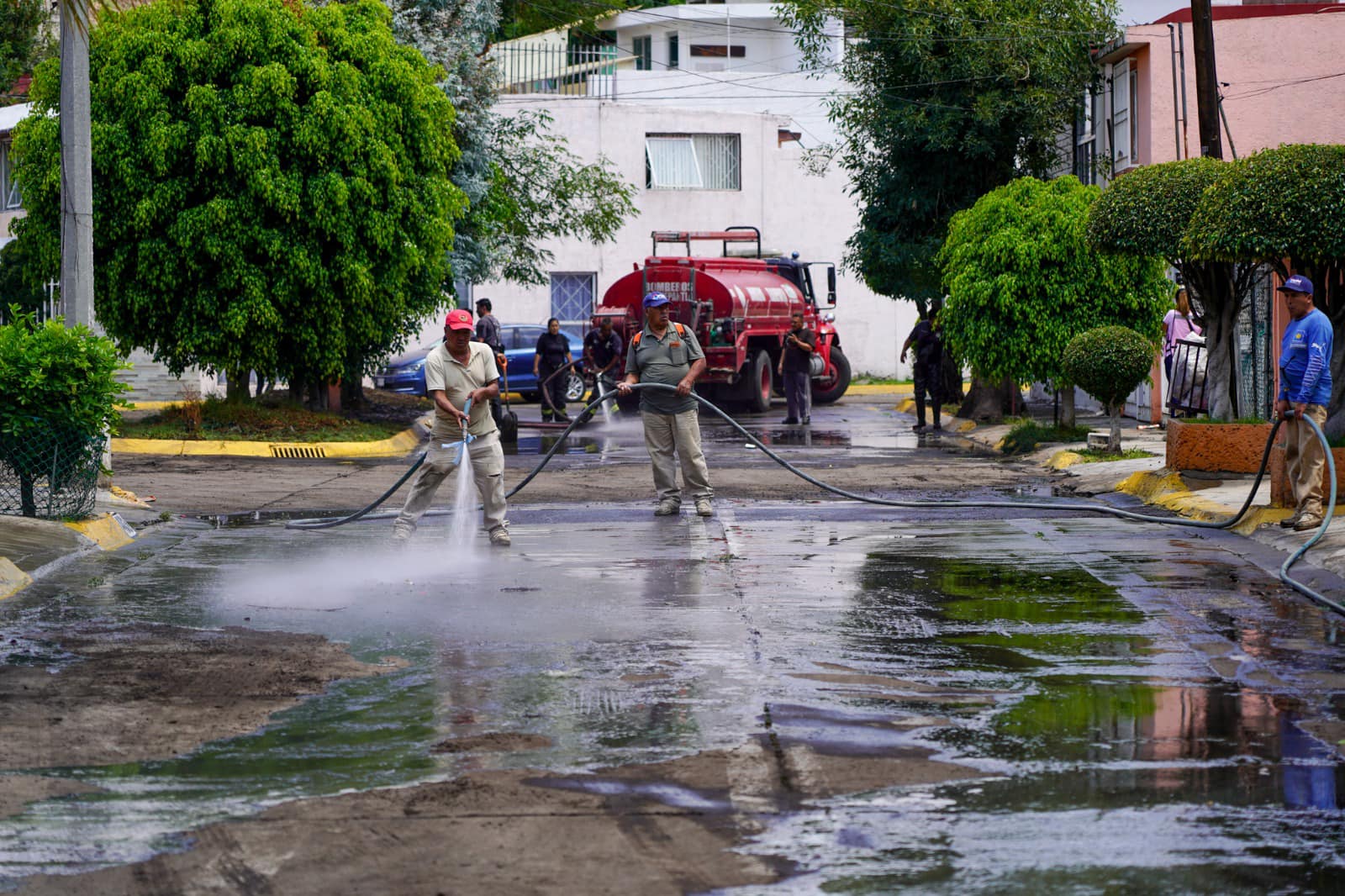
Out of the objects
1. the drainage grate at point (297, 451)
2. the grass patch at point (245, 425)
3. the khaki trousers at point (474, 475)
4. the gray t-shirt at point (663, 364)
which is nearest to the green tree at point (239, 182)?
the grass patch at point (245, 425)

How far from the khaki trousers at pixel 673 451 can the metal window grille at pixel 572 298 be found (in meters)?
27.0

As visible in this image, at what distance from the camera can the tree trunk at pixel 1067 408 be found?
22.7m

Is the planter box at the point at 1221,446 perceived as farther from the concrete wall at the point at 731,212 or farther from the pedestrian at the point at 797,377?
the concrete wall at the point at 731,212

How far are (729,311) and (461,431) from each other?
60.7 feet

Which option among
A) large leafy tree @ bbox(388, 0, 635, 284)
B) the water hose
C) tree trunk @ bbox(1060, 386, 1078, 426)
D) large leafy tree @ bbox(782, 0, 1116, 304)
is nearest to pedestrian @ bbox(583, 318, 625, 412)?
large leafy tree @ bbox(388, 0, 635, 284)

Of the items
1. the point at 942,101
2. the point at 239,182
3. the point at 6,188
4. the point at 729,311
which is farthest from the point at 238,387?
the point at 6,188

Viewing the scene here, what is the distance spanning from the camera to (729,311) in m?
30.7

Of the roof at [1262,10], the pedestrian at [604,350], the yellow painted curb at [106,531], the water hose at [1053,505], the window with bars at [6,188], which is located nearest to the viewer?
the water hose at [1053,505]

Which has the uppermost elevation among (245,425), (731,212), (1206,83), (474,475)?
(731,212)

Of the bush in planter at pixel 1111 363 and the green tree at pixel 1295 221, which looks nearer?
the green tree at pixel 1295 221

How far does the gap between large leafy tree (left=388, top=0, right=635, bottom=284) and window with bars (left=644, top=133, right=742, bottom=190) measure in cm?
309

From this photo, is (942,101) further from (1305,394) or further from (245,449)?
(1305,394)

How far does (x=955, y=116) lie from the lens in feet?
89.0

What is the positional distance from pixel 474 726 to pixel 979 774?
6.69 feet
